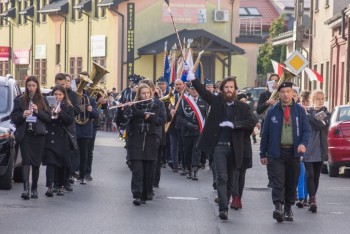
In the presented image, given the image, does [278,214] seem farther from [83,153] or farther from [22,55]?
[22,55]

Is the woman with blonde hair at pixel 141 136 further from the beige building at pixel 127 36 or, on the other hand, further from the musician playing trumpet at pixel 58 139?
the beige building at pixel 127 36

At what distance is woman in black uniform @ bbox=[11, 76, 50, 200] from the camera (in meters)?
16.2

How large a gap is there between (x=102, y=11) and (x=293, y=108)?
165 ft

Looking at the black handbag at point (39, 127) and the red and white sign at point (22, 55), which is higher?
the red and white sign at point (22, 55)

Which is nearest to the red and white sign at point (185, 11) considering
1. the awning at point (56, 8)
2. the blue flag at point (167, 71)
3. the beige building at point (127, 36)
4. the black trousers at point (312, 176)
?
the beige building at point (127, 36)

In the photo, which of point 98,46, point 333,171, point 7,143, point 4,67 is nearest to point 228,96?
point 7,143

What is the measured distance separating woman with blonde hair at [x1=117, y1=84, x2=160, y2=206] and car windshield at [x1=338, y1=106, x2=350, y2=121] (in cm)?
756

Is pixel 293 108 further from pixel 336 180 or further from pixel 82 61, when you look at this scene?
pixel 82 61

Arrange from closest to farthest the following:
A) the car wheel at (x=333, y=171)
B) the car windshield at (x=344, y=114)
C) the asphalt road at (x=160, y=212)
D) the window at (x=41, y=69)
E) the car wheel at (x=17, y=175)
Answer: the asphalt road at (x=160, y=212), the car wheel at (x=17, y=175), the car wheel at (x=333, y=171), the car windshield at (x=344, y=114), the window at (x=41, y=69)

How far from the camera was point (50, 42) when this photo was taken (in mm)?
71000

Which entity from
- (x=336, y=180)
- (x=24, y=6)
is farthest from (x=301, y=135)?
(x=24, y=6)

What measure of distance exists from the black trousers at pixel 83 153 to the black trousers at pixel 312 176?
4.29 meters

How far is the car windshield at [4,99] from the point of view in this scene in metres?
18.2

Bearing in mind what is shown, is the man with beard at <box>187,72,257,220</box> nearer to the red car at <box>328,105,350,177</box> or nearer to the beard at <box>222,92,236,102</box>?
the beard at <box>222,92,236,102</box>
